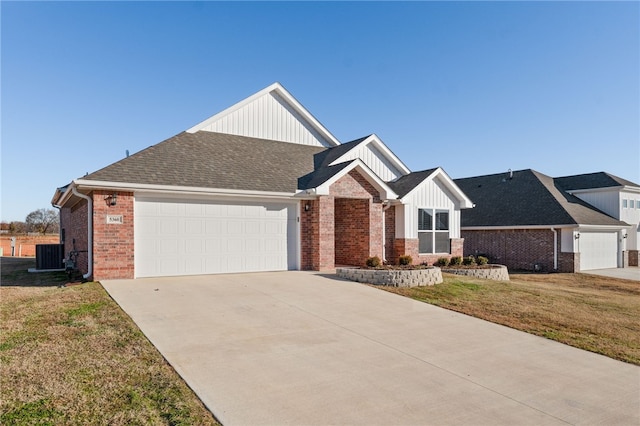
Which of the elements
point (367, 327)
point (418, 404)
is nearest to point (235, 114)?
point (367, 327)

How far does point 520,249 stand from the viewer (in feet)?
77.6

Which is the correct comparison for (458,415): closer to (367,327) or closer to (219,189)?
(367,327)

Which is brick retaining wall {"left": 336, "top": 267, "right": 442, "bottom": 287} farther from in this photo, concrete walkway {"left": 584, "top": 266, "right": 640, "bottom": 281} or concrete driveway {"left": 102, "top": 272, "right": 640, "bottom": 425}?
concrete walkway {"left": 584, "top": 266, "right": 640, "bottom": 281}

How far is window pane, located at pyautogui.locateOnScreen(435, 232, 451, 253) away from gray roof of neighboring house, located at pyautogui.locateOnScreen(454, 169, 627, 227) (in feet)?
26.8

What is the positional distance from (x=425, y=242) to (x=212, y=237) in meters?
9.14

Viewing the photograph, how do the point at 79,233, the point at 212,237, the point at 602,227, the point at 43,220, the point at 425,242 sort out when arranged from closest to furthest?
the point at 212,237, the point at 79,233, the point at 425,242, the point at 602,227, the point at 43,220

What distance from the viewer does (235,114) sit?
691 inches

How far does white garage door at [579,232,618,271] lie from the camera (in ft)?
73.3

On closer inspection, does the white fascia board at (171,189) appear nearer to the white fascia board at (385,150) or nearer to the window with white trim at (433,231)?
the white fascia board at (385,150)

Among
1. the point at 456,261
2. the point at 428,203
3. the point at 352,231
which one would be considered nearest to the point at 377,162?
the point at 428,203

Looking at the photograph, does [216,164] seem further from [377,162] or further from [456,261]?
[456,261]

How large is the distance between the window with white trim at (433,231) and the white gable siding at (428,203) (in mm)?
233

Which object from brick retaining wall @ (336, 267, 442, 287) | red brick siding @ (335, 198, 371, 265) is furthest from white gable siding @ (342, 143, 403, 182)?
brick retaining wall @ (336, 267, 442, 287)

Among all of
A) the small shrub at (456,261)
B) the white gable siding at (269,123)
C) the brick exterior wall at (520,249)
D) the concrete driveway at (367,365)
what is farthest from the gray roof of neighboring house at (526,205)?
the concrete driveway at (367,365)
